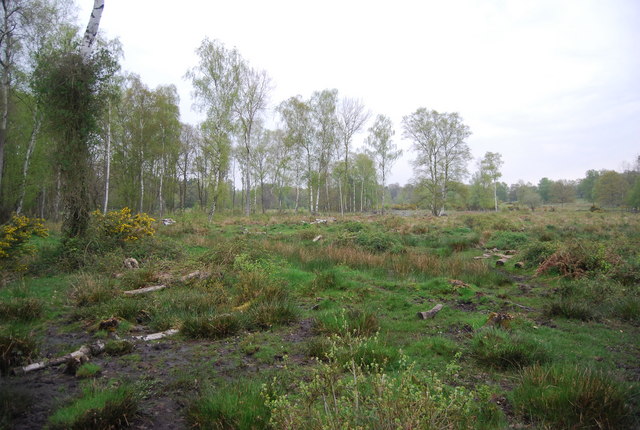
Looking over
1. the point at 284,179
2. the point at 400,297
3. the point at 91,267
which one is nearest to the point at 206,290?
the point at 91,267

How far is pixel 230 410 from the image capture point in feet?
9.95

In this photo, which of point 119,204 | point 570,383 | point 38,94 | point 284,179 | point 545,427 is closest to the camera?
point 545,427

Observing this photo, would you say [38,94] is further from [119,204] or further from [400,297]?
[119,204]

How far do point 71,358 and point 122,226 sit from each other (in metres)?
7.45

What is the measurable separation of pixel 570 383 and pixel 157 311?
6122mm

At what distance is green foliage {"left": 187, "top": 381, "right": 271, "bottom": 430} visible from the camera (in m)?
2.94

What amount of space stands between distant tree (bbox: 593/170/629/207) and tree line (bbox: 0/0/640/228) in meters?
0.19

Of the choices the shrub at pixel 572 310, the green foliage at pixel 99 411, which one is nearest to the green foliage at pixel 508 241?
the shrub at pixel 572 310

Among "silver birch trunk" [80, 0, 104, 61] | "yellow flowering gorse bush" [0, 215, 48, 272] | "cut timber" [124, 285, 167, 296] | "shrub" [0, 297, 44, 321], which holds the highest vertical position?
"silver birch trunk" [80, 0, 104, 61]

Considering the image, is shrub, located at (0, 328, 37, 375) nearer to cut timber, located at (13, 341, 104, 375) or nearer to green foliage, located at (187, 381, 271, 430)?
cut timber, located at (13, 341, 104, 375)

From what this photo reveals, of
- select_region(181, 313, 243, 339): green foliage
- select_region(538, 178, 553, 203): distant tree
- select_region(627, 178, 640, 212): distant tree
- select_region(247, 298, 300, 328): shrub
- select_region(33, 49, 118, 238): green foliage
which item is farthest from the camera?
select_region(538, 178, 553, 203): distant tree

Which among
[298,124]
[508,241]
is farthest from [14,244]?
[298,124]

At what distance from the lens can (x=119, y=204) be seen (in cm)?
3519

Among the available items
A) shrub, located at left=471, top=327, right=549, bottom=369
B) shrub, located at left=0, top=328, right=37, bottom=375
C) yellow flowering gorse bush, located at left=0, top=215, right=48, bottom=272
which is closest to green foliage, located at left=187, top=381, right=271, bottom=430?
shrub, located at left=0, top=328, right=37, bottom=375
